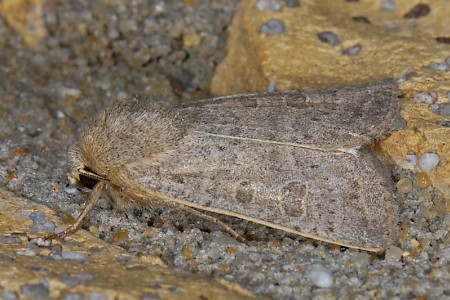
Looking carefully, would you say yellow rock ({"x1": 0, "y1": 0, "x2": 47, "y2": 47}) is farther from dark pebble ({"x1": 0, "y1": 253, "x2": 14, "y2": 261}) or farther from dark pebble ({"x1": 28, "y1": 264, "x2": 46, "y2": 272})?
dark pebble ({"x1": 28, "y1": 264, "x2": 46, "y2": 272})

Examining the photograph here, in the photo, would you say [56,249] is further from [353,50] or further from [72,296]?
[353,50]

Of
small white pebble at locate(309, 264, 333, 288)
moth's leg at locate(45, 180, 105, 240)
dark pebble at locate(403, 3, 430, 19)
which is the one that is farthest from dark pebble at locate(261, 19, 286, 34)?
small white pebble at locate(309, 264, 333, 288)

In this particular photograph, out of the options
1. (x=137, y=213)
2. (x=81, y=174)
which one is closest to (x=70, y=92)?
(x=81, y=174)

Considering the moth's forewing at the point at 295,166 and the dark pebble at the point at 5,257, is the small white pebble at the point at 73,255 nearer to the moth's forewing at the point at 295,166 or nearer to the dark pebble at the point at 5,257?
the dark pebble at the point at 5,257

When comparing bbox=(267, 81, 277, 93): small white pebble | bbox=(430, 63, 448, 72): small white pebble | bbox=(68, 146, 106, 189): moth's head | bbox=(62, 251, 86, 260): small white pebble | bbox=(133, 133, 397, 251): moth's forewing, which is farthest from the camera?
bbox=(267, 81, 277, 93): small white pebble

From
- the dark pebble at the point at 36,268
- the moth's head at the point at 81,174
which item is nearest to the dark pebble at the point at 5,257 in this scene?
the dark pebble at the point at 36,268

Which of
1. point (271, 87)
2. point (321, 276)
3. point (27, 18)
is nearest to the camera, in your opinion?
point (321, 276)
